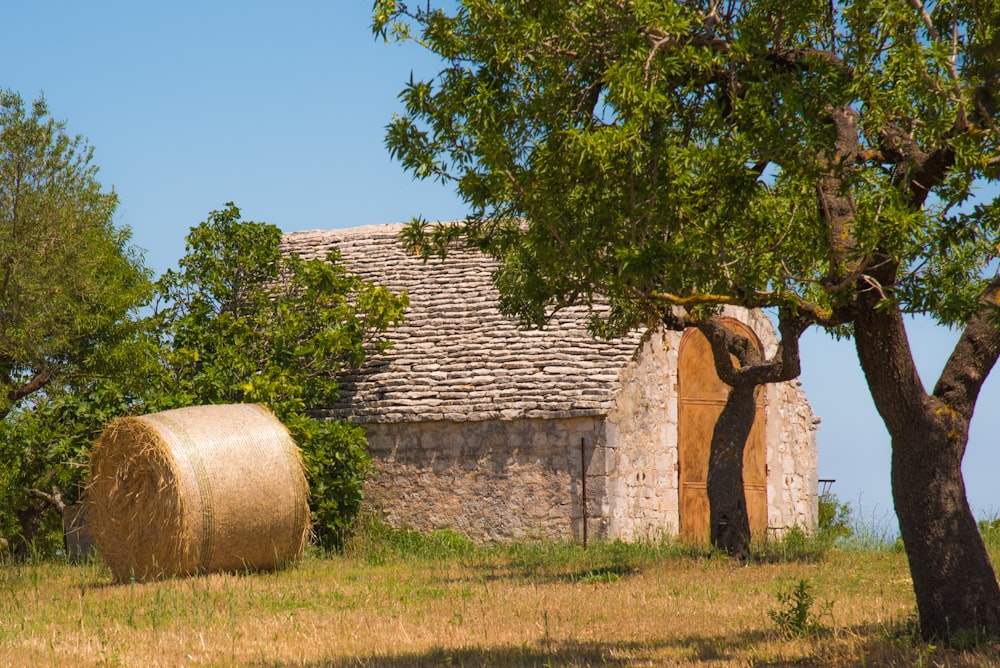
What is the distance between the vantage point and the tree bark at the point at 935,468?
26.2ft

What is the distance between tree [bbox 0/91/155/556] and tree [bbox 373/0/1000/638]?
9.06m

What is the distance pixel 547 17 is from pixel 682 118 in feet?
5.01

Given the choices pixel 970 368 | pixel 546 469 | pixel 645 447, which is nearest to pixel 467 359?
pixel 546 469

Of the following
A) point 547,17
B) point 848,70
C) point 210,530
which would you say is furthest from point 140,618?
point 848,70

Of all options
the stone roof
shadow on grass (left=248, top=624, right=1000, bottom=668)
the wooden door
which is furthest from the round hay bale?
the wooden door

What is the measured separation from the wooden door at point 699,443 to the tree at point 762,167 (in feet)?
29.0

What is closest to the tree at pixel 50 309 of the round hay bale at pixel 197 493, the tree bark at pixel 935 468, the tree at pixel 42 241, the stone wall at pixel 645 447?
the tree at pixel 42 241

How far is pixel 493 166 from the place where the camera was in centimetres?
750

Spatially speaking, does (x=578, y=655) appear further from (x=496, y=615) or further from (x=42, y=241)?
(x=42, y=241)

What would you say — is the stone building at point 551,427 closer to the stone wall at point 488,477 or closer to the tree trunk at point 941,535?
the stone wall at point 488,477

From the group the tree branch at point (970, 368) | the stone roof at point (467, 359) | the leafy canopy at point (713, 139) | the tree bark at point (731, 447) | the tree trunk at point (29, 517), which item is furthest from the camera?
the tree trunk at point (29, 517)

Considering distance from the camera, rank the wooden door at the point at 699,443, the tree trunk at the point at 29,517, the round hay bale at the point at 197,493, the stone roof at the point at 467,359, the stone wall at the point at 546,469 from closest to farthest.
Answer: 1. the round hay bale at the point at 197,493
2. the stone wall at the point at 546,469
3. the stone roof at the point at 467,359
4. the wooden door at the point at 699,443
5. the tree trunk at the point at 29,517

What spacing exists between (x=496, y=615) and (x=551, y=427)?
6585 mm

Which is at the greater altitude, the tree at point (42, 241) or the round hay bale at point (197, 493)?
the tree at point (42, 241)
